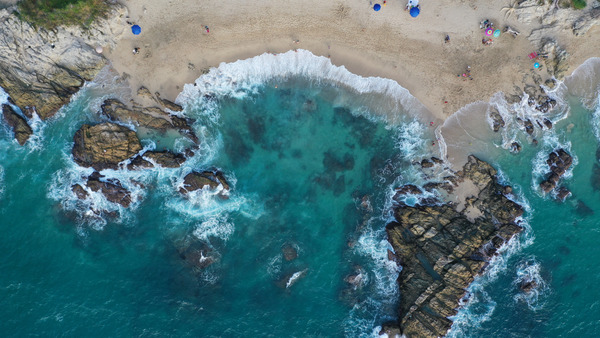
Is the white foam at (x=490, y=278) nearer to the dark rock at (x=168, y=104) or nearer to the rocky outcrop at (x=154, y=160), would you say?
the rocky outcrop at (x=154, y=160)

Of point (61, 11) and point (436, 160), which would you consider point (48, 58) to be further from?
point (436, 160)

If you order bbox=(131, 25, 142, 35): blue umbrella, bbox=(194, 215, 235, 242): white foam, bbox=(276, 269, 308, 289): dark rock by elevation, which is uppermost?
bbox=(131, 25, 142, 35): blue umbrella

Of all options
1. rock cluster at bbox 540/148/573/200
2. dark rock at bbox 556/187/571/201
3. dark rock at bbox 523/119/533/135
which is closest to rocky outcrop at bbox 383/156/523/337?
rock cluster at bbox 540/148/573/200

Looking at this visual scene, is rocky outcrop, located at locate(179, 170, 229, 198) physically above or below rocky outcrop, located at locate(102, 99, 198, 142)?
below

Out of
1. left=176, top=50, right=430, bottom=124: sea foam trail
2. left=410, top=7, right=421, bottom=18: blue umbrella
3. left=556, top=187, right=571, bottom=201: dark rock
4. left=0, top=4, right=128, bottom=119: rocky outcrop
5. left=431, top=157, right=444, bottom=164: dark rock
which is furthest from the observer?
left=556, top=187, right=571, bottom=201: dark rock

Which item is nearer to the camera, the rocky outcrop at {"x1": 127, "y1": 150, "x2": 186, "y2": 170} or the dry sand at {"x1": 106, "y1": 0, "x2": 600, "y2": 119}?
the dry sand at {"x1": 106, "y1": 0, "x2": 600, "y2": 119}

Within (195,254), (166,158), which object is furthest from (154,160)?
(195,254)

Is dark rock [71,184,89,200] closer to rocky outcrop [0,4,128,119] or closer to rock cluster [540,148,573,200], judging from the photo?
rocky outcrop [0,4,128,119]

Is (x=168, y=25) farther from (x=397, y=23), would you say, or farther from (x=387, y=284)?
(x=387, y=284)
